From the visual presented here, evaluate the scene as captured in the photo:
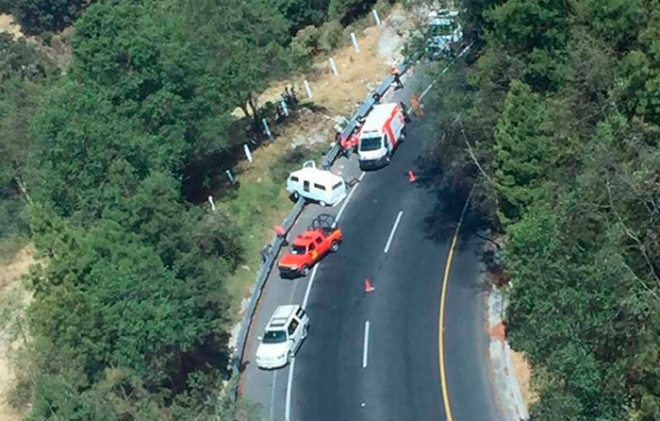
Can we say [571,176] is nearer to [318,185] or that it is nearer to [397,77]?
[318,185]

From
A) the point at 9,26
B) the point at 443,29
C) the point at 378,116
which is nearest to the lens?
the point at 443,29

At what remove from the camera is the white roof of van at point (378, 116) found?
57.3 metres

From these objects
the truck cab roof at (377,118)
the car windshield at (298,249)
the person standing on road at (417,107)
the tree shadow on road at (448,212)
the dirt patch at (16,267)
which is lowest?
the tree shadow on road at (448,212)

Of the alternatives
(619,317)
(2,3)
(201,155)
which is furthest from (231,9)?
(2,3)

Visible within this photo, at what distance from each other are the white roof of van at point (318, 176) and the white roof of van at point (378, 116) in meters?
3.38

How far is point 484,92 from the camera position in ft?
156

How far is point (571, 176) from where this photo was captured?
134 feet

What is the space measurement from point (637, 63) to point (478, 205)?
532 inches

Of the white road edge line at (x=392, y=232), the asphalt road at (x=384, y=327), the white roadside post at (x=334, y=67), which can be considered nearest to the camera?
the asphalt road at (x=384, y=327)

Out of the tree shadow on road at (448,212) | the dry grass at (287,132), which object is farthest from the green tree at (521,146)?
the dry grass at (287,132)

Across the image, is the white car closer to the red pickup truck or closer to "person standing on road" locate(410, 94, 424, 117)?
the red pickup truck

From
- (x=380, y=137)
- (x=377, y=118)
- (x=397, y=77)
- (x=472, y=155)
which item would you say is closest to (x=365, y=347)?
(x=472, y=155)

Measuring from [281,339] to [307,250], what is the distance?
5991mm

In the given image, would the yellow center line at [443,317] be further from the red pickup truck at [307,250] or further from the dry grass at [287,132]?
the dry grass at [287,132]
